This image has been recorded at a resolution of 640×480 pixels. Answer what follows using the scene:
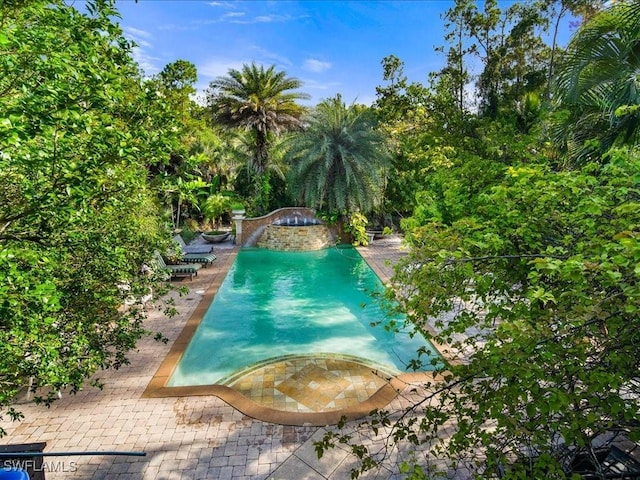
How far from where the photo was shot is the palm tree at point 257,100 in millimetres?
19938

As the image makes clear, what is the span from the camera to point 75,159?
3.06 m

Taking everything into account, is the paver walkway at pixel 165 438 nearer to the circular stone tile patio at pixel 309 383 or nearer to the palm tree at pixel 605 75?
the circular stone tile patio at pixel 309 383

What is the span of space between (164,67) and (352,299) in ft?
77.6

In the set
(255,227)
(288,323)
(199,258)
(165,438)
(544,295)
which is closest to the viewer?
(544,295)

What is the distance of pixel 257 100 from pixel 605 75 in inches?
690

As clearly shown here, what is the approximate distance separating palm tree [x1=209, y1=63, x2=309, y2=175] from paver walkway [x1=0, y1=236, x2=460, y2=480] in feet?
55.4

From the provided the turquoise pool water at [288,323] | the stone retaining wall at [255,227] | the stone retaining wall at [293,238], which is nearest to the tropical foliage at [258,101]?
the stone retaining wall at [255,227]

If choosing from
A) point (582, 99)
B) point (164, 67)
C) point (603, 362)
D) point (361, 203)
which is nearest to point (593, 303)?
point (603, 362)

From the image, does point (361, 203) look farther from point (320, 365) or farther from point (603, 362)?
point (603, 362)

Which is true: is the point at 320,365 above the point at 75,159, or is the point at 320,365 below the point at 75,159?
below

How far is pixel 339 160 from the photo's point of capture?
63.0 feet

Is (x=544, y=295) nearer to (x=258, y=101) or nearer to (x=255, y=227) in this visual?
(x=255, y=227)

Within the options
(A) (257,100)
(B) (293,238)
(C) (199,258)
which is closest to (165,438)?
(C) (199,258)

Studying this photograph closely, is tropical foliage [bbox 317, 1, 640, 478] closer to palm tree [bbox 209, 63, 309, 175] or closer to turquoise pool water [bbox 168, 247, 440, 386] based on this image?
turquoise pool water [bbox 168, 247, 440, 386]
